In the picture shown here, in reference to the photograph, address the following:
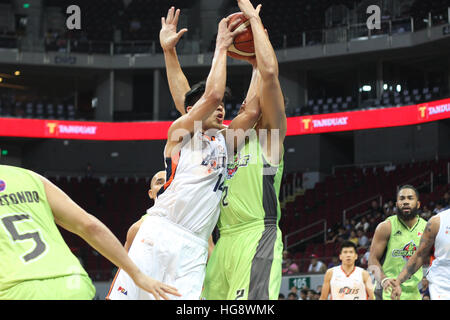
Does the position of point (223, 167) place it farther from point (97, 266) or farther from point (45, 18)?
point (45, 18)

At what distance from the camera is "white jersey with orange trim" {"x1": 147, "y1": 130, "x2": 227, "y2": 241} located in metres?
4.61

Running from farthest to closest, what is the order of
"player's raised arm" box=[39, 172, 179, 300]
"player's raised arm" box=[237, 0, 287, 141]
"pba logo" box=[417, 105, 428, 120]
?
"pba logo" box=[417, 105, 428, 120], "player's raised arm" box=[237, 0, 287, 141], "player's raised arm" box=[39, 172, 179, 300]

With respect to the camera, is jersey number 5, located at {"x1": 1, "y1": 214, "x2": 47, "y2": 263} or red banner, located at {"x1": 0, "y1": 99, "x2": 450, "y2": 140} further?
red banner, located at {"x1": 0, "y1": 99, "x2": 450, "y2": 140}

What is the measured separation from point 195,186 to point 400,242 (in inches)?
150

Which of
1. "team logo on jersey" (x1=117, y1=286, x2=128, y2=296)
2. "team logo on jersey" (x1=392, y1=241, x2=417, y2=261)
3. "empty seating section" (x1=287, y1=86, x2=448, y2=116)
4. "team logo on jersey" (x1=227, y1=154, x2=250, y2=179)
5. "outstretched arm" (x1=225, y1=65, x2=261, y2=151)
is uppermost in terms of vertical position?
"empty seating section" (x1=287, y1=86, x2=448, y2=116)

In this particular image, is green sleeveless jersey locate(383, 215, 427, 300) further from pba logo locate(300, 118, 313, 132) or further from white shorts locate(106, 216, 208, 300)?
pba logo locate(300, 118, 313, 132)

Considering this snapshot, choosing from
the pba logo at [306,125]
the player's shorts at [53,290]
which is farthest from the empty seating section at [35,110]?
the player's shorts at [53,290]

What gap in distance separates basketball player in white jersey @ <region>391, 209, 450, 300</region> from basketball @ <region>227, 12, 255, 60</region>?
7.79ft

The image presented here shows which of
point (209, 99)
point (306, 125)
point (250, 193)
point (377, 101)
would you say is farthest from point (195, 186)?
point (377, 101)

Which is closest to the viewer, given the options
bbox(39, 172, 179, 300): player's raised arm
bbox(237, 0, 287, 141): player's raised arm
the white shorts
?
bbox(39, 172, 179, 300): player's raised arm

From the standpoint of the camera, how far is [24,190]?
110 inches

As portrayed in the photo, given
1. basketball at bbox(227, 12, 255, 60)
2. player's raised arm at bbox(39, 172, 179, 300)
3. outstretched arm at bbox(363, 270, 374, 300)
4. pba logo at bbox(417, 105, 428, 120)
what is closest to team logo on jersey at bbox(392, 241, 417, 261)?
outstretched arm at bbox(363, 270, 374, 300)
